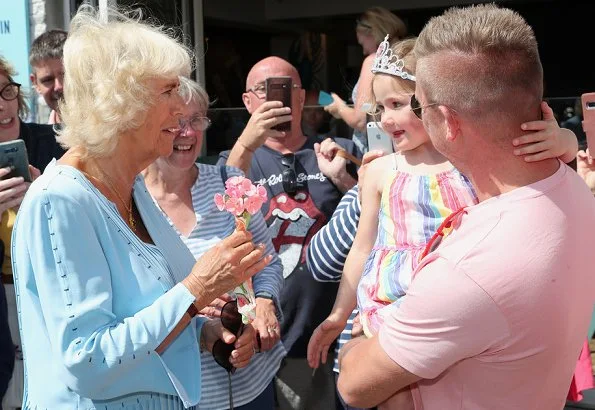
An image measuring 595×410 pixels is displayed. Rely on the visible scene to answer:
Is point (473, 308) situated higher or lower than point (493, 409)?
higher

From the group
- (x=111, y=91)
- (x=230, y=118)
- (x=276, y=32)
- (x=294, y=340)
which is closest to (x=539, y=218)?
(x=111, y=91)

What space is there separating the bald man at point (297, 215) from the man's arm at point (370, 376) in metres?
1.66

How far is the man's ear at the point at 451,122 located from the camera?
1.50 metres

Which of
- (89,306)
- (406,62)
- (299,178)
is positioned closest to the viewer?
(89,306)

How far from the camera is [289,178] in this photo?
11.3 feet

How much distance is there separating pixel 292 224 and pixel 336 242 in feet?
2.13

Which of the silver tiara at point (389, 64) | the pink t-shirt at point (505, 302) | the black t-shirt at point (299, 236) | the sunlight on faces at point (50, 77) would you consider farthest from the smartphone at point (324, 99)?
the pink t-shirt at point (505, 302)

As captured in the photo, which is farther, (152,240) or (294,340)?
(294,340)

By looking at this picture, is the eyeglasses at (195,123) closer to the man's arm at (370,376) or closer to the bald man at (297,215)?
the bald man at (297,215)

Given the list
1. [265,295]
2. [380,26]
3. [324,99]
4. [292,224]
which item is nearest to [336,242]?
[265,295]

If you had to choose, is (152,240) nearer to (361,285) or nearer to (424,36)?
(361,285)

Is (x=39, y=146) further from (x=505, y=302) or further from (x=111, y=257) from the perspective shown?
(x=505, y=302)

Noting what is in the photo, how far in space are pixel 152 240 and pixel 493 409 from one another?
41.3 inches

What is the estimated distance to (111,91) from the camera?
1947 mm
